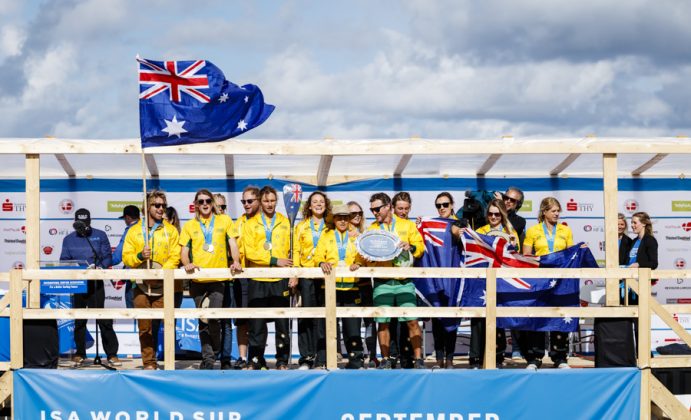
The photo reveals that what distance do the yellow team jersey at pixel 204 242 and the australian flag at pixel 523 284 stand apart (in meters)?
2.67

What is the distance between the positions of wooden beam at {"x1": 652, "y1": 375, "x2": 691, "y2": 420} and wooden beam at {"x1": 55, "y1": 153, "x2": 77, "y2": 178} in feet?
25.7

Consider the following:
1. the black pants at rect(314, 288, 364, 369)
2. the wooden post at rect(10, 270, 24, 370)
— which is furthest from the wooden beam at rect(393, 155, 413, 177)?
the wooden post at rect(10, 270, 24, 370)

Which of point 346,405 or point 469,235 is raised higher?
point 469,235

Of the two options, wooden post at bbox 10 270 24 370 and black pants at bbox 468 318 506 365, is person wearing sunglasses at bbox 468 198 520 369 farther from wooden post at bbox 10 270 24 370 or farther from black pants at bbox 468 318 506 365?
wooden post at bbox 10 270 24 370

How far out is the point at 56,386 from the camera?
10.3 m

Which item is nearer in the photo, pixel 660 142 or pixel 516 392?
pixel 516 392

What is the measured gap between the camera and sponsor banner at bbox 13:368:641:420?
10.2 metres

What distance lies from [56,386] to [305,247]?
302 centimetres

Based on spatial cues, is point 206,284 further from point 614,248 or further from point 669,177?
point 669,177

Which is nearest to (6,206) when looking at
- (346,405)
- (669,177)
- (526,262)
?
(346,405)

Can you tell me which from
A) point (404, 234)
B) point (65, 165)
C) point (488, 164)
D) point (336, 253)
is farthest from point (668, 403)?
point (65, 165)

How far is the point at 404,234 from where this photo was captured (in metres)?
10.7

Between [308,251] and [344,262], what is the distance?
48 centimetres

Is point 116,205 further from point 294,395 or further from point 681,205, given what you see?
point 681,205
